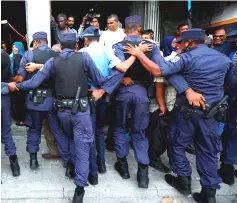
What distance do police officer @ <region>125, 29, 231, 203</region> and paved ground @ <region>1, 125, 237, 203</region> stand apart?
0.48 meters

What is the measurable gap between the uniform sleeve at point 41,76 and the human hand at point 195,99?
165 cm

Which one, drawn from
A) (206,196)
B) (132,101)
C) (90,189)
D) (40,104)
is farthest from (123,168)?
(40,104)

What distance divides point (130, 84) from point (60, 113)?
3.16 feet

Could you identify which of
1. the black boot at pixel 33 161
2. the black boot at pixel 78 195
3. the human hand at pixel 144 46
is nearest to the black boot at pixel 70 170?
the black boot at pixel 33 161

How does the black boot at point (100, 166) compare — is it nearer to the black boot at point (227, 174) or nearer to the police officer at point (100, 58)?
the police officer at point (100, 58)

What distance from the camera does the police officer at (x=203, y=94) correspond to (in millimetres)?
3484

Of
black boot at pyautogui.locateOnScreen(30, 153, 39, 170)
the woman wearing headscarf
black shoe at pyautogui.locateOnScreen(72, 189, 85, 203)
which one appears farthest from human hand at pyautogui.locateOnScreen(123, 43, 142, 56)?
the woman wearing headscarf

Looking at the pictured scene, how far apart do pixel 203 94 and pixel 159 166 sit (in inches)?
56.9

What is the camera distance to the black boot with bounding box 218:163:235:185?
13.7ft

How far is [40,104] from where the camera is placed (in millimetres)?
4000

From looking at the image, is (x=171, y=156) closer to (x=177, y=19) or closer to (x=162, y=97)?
(x=162, y=97)

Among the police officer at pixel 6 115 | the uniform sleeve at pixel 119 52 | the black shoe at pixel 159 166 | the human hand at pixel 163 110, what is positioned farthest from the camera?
the black shoe at pixel 159 166

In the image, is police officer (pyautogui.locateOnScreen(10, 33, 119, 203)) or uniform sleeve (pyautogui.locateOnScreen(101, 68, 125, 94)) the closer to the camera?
police officer (pyautogui.locateOnScreen(10, 33, 119, 203))

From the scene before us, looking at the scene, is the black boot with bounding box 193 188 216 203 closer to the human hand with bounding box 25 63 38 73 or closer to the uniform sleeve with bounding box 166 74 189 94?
the uniform sleeve with bounding box 166 74 189 94
